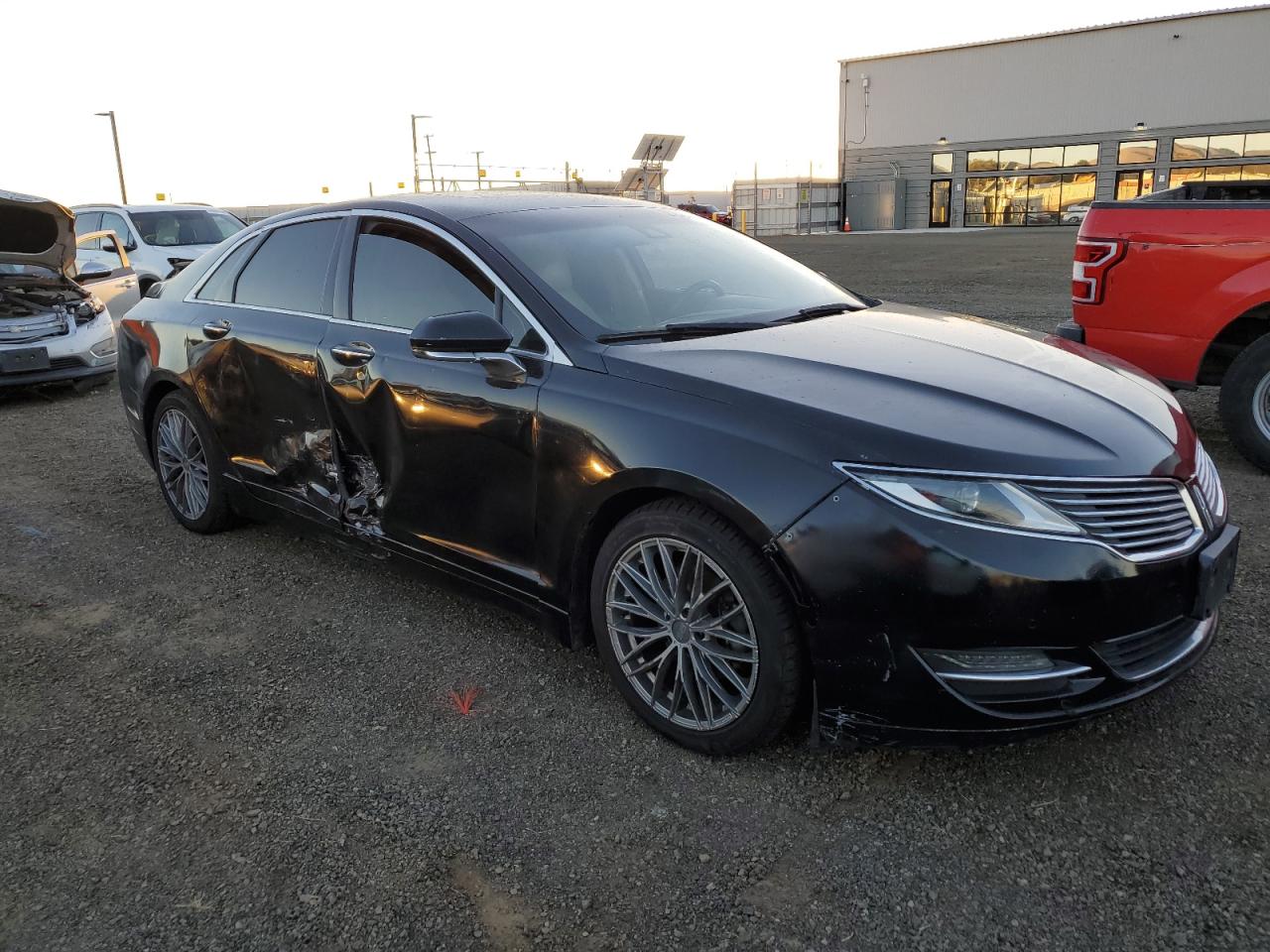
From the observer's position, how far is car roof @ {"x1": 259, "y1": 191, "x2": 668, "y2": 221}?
12.1ft

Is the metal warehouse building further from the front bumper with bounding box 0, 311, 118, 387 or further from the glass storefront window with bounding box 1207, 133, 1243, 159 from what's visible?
the front bumper with bounding box 0, 311, 118, 387

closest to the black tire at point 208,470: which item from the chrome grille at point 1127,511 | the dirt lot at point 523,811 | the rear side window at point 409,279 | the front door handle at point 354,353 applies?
the dirt lot at point 523,811

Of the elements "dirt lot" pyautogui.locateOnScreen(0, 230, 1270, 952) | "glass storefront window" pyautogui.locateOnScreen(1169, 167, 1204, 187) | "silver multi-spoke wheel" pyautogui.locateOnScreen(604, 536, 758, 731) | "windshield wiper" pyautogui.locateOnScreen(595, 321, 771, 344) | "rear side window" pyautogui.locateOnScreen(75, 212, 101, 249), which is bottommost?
"dirt lot" pyautogui.locateOnScreen(0, 230, 1270, 952)

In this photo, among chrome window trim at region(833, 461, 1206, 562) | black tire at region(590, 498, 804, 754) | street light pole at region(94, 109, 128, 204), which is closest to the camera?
chrome window trim at region(833, 461, 1206, 562)

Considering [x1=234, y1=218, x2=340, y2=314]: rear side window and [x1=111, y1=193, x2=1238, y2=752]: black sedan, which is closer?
[x1=111, y1=193, x2=1238, y2=752]: black sedan

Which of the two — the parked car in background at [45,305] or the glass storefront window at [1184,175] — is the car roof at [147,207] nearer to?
the parked car in background at [45,305]

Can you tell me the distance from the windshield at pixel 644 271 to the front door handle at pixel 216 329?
153cm

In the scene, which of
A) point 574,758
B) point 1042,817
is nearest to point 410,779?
point 574,758

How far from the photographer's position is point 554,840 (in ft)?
8.30

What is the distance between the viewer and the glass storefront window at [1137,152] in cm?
4338

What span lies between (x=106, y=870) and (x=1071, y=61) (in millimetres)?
51019

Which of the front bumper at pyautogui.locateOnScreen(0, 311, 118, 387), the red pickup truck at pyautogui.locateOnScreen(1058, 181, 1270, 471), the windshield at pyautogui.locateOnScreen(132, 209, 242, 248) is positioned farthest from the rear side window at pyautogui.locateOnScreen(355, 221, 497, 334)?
the windshield at pyautogui.locateOnScreen(132, 209, 242, 248)

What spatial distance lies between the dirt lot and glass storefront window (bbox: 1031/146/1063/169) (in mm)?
46568

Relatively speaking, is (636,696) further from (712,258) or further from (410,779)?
(712,258)
